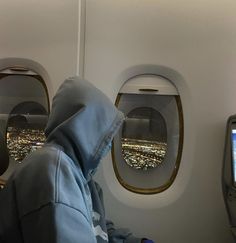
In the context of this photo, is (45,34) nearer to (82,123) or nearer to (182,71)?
(182,71)

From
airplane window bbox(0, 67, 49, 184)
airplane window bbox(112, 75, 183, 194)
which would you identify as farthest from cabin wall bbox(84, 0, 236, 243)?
airplane window bbox(0, 67, 49, 184)

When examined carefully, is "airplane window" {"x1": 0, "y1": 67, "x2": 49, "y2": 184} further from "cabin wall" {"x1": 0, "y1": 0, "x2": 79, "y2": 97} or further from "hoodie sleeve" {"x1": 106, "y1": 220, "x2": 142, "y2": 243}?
"hoodie sleeve" {"x1": 106, "y1": 220, "x2": 142, "y2": 243}

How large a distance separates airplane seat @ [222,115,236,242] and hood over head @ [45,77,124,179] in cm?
83

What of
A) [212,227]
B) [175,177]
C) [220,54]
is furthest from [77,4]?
[212,227]

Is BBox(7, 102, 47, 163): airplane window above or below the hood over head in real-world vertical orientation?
below

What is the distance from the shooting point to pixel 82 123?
4.19 feet

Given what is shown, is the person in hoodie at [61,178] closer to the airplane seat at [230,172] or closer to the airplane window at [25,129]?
the airplane seat at [230,172]

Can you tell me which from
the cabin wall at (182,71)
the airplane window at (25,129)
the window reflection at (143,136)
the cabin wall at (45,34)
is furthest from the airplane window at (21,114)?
the window reflection at (143,136)

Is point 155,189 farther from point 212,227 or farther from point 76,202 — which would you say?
point 76,202

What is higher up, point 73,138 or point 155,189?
point 73,138

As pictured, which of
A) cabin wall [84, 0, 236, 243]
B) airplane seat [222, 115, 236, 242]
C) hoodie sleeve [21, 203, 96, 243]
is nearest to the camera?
hoodie sleeve [21, 203, 96, 243]

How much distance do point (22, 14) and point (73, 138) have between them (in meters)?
1.23

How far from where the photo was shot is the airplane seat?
196 cm

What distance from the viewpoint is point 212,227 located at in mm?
2230
